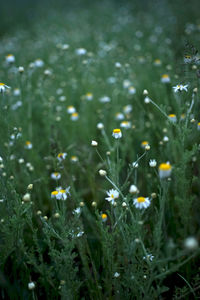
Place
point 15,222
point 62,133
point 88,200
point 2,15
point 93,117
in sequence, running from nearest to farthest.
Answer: point 15,222 < point 88,200 < point 62,133 < point 93,117 < point 2,15

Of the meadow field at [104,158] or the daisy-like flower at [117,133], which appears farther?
the daisy-like flower at [117,133]

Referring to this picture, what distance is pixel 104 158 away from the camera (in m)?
2.02

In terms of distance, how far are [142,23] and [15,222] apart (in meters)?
5.88

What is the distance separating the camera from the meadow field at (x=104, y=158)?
138 cm

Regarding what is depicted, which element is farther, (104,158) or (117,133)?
(104,158)

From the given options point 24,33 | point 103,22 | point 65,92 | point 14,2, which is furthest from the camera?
point 14,2

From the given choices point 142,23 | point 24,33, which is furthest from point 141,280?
point 24,33

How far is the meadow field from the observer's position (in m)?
1.38

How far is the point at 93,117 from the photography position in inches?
132

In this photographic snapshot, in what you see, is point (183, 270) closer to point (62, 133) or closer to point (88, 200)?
point (88, 200)

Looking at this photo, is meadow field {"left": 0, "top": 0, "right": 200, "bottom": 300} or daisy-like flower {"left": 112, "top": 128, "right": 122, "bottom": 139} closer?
meadow field {"left": 0, "top": 0, "right": 200, "bottom": 300}

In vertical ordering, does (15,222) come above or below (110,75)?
below

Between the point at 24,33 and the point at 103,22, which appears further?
the point at 24,33

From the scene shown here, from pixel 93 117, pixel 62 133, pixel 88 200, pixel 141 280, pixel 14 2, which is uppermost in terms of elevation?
pixel 14 2
